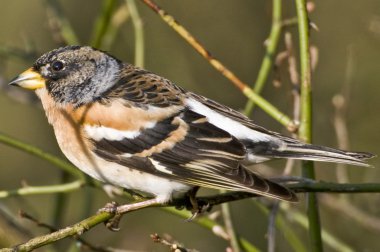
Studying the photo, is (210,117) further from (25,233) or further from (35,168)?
(35,168)

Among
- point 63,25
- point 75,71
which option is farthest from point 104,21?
point 63,25

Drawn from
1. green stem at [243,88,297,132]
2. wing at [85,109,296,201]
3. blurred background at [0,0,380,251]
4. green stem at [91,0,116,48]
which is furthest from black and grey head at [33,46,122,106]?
blurred background at [0,0,380,251]

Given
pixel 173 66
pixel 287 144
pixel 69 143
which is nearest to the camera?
pixel 287 144

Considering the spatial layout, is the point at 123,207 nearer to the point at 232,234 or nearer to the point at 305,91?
the point at 232,234

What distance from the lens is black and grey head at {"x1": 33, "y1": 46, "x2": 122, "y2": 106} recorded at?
161 inches

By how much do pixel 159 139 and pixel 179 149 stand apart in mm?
115

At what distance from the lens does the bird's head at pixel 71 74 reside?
13.4 ft

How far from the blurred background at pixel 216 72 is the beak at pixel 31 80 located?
1877 mm

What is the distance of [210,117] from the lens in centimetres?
387

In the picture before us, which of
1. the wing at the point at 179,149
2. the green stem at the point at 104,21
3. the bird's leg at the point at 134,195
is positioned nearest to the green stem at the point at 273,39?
the wing at the point at 179,149

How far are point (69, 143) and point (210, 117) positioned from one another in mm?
747

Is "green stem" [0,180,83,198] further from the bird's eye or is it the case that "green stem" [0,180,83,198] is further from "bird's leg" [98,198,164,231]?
the bird's eye

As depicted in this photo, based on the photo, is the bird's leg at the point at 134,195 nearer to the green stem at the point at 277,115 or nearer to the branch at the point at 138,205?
the branch at the point at 138,205

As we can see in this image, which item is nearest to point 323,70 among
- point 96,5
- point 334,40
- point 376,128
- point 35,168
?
point 334,40
